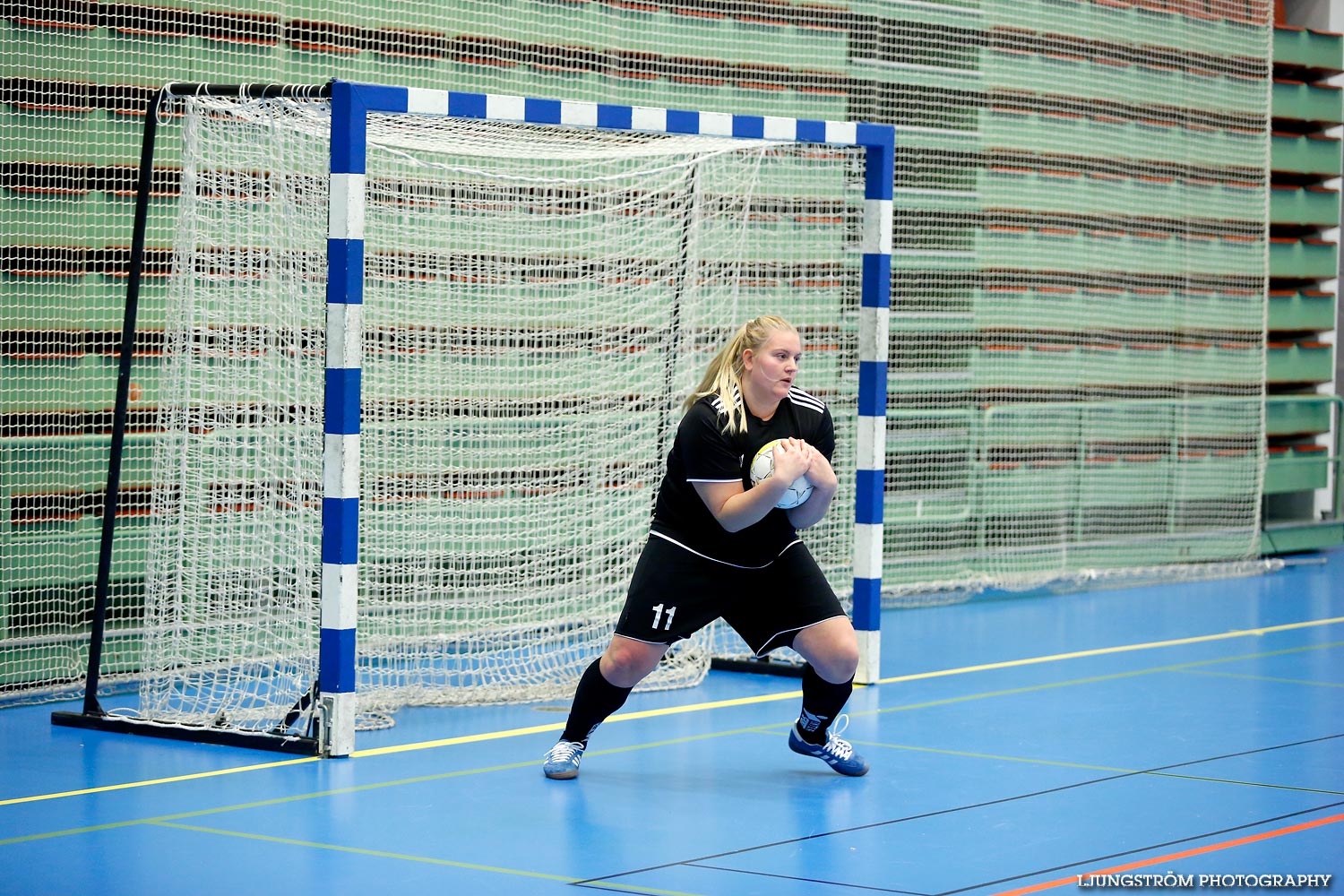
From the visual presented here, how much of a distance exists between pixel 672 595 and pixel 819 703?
2.20ft

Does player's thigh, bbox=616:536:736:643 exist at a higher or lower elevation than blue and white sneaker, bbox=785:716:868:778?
higher

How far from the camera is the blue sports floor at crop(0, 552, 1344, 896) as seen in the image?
195 inches

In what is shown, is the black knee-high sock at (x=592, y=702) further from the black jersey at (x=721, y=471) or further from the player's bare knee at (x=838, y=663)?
the player's bare knee at (x=838, y=663)

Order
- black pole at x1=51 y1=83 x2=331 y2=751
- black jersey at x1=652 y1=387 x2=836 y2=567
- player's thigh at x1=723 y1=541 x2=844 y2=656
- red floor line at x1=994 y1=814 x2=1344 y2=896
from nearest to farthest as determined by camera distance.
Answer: red floor line at x1=994 y1=814 x2=1344 y2=896 < black jersey at x1=652 y1=387 x2=836 y2=567 < player's thigh at x1=723 y1=541 x2=844 y2=656 < black pole at x1=51 y1=83 x2=331 y2=751

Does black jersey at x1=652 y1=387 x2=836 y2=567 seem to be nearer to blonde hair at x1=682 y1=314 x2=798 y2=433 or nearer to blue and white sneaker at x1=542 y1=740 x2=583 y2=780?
blonde hair at x1=682 y1=314 x2=798 y2=433

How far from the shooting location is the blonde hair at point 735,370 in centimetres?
595

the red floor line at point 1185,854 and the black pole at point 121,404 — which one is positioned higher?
the black pole at point 121,404

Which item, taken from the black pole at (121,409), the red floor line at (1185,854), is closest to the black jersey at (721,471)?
the red floor line at (1185,854)

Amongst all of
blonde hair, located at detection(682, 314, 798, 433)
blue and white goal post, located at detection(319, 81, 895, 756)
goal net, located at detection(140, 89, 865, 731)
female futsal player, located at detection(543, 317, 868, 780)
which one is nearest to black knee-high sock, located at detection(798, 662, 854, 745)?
female futsal player, located at detection(543, 317, 868, 780)

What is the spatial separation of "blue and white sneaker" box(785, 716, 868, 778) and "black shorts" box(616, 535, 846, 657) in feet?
1.28

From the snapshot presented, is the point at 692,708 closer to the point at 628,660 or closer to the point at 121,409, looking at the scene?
the point at 628,660

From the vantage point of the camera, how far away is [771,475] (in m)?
5.72

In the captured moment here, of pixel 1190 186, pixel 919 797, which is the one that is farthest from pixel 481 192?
pixel 1190 186

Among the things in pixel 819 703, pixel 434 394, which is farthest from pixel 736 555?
pixel 434 394
